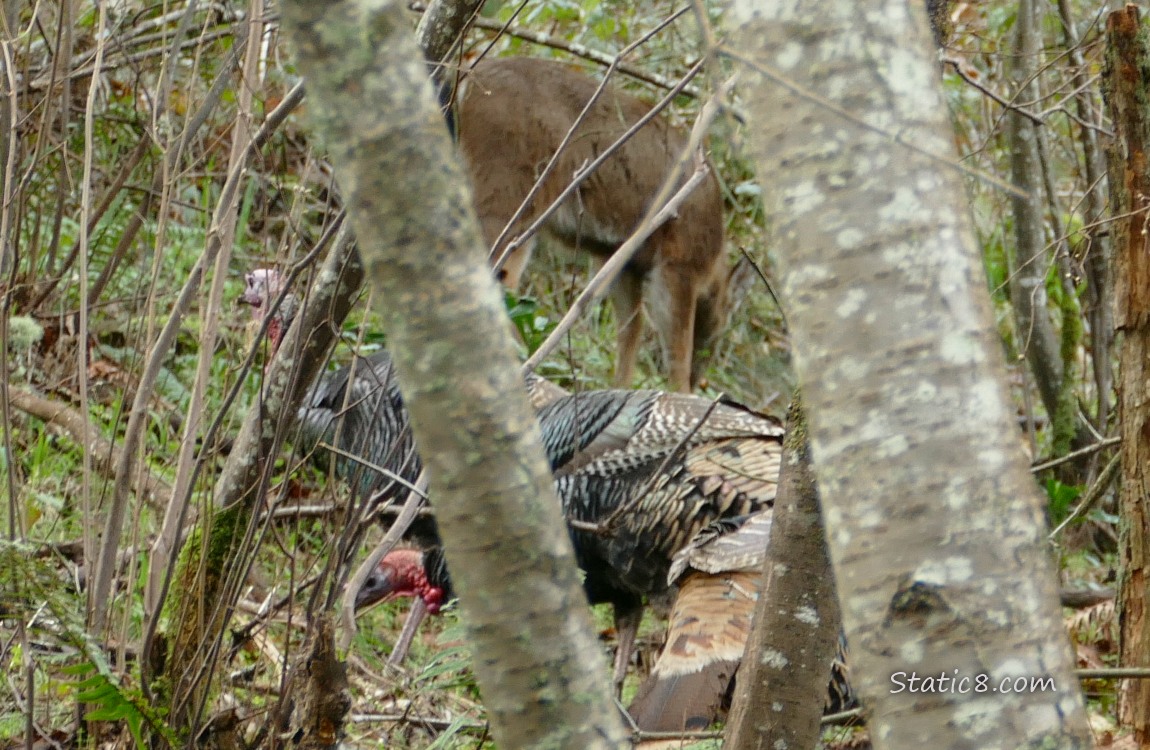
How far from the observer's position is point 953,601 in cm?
112

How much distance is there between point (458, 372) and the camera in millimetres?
1114

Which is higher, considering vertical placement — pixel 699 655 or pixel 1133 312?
pixel 1133 312

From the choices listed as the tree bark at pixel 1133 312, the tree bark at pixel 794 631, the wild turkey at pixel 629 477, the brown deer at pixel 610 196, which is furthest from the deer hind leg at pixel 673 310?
the tree bark at pixel 794 631

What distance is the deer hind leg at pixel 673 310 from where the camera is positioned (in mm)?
7820

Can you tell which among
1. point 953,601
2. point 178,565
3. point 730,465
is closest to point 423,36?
point 178,565

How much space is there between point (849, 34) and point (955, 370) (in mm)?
348

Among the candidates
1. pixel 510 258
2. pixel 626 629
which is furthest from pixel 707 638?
pixel 510 258

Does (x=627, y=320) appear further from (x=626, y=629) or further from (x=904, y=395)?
(x=904, y=395)

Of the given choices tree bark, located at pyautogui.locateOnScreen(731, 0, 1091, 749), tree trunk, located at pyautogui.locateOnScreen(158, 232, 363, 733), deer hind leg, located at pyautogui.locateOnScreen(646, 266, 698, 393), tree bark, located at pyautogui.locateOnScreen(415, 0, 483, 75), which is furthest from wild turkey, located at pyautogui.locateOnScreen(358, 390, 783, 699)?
deer hind leg, located at pyautogui.locateOnScreen(646, 266, 698, 393)

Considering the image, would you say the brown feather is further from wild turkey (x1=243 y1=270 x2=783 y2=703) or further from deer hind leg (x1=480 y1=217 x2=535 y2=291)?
deer hind leg (x1=480 y1=217 x2=535 y2=291)

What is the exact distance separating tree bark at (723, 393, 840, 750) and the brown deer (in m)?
4.42

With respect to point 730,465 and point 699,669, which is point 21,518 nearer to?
point 699,669

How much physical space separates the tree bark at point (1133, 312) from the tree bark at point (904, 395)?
173 centimetres

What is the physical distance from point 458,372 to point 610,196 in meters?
6.69
